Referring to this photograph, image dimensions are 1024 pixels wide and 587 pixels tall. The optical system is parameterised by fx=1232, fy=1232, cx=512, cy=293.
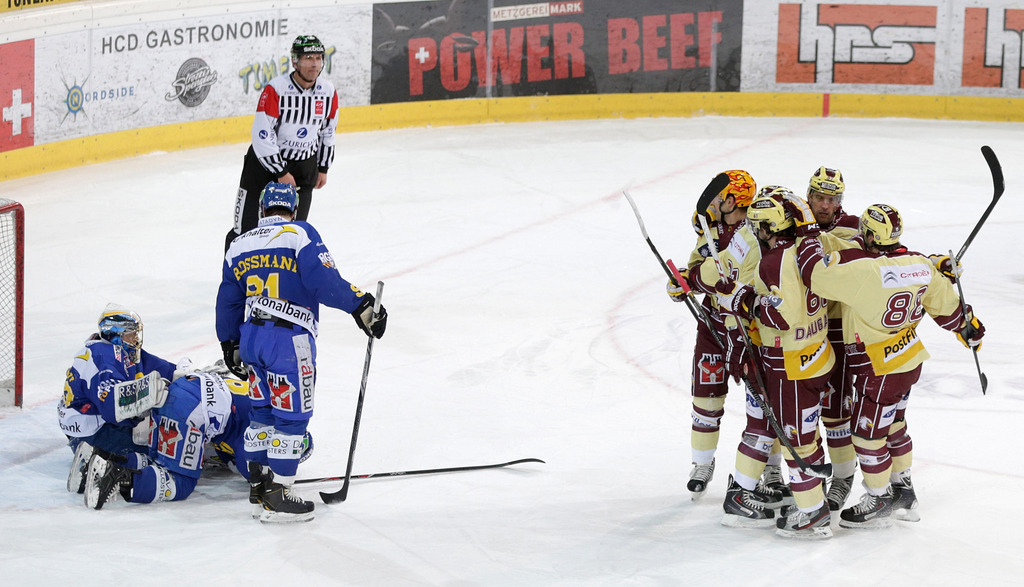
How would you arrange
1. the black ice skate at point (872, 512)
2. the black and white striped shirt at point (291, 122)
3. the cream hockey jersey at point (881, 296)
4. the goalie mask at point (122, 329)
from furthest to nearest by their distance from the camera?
the black and white striped shirt at point (291, 122)
the goalie mask at point (122, 329)
the black ice skate at point (872, 512)
the cream hockey jersey at point (881, 296)

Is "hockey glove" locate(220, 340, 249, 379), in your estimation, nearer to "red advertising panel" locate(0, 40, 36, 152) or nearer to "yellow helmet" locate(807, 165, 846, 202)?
"yellow helmet" locate(807, 165, 846, 202)

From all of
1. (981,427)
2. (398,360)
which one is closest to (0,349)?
(398,360)

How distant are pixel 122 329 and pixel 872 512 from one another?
2763 mm

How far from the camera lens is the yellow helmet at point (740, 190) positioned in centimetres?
438

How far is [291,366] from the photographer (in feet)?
14.2

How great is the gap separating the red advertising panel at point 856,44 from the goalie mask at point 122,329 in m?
8.96

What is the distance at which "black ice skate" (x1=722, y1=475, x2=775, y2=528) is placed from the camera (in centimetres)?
434

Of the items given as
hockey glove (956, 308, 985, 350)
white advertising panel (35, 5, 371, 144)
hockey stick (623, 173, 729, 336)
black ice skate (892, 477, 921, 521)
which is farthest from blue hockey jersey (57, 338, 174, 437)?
white advertising panel (35, 5, 371, 144)

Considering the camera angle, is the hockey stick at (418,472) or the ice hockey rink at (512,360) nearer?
the ice hockey rink at (512,360)

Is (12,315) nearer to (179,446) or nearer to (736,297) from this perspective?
(179,446)

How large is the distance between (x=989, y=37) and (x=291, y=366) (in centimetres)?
971

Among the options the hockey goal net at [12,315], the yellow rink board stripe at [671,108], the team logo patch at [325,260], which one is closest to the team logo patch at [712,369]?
the team logo patch at [325,260]

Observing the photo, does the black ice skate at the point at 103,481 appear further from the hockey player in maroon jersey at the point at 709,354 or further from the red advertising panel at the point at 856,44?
the red advertising panel at the point at 856,44

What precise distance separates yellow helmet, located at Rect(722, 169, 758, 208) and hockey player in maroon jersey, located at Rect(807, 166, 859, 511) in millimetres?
210
